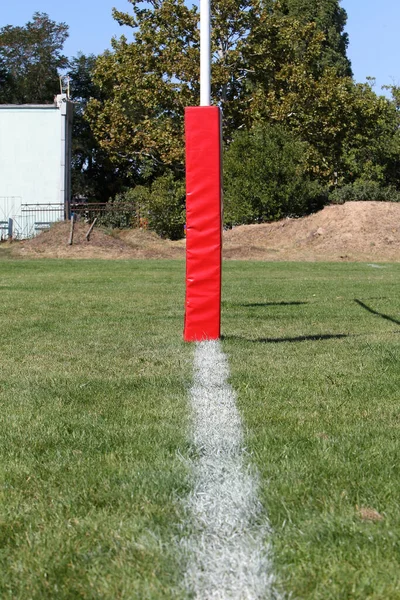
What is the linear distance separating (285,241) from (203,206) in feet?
89.1

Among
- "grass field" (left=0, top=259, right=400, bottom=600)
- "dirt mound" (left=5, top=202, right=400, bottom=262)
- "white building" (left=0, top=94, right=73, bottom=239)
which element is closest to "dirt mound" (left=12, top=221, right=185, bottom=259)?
"dirt mound" (left=5, top=202, right=400, bottom=262)

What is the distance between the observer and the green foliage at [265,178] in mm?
34969

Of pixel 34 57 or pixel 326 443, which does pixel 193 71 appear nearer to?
pixel 34 57

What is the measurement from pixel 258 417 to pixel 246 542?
5.80 ft

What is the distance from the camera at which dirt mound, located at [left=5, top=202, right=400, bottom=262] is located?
30922mm

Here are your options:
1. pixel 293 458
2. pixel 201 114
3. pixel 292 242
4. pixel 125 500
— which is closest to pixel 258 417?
pixel 293 458

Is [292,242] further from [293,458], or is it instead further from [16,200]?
[293,458]

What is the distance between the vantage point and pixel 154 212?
125 ft

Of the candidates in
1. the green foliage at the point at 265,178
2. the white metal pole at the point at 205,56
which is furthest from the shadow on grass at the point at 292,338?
the green foliage at the point at 265,178

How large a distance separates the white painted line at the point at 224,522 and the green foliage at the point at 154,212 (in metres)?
34.1

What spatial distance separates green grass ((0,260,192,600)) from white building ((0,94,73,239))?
30247 millimetres

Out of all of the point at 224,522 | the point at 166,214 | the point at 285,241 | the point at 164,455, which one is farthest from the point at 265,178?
the point at 224,522

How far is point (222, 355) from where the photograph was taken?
6648 millimetres

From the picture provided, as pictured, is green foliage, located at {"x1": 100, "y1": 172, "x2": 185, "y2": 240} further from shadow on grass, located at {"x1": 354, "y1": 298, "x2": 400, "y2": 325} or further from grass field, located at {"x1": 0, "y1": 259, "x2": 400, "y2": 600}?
grass field, located at {"x1": 0, "y1": 259, "x2": 400, "y2": 600}
